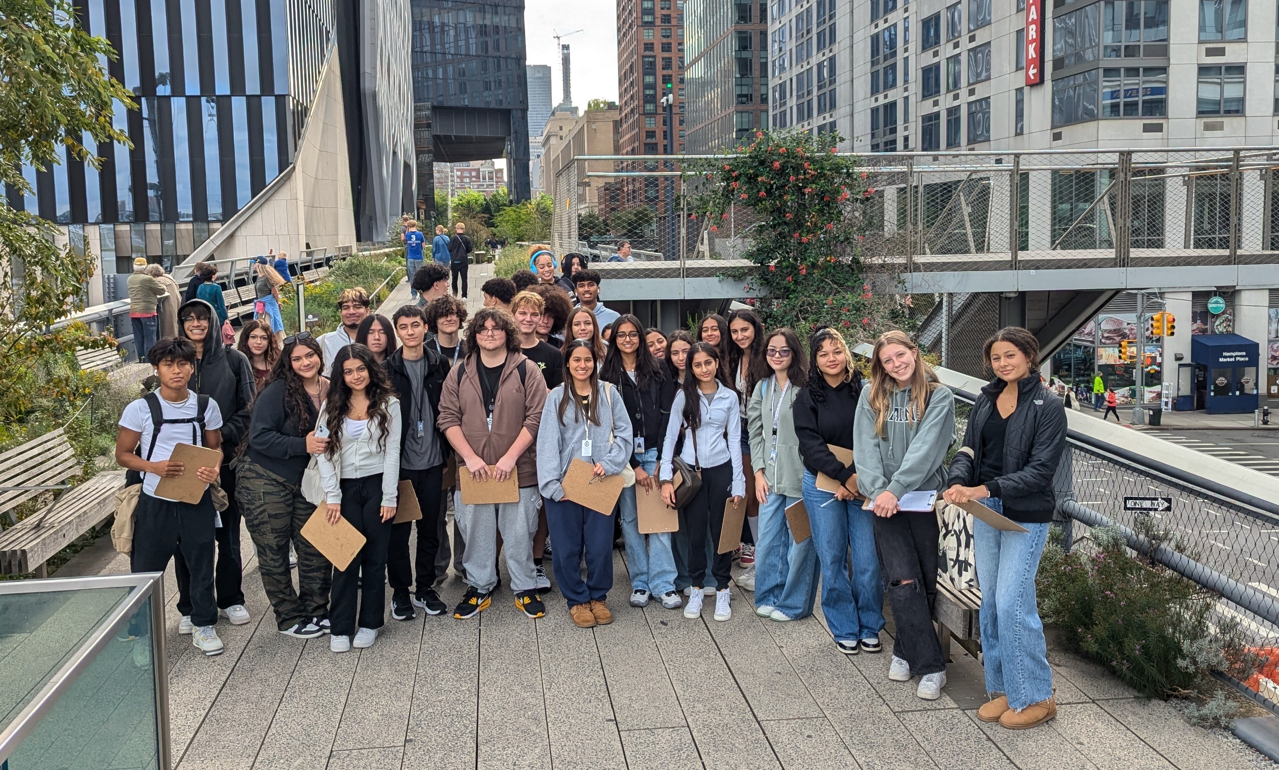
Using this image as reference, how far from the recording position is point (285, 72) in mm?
41375

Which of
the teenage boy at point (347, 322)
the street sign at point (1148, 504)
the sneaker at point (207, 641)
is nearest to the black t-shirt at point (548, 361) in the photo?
the teenage boy at point (347, 322)

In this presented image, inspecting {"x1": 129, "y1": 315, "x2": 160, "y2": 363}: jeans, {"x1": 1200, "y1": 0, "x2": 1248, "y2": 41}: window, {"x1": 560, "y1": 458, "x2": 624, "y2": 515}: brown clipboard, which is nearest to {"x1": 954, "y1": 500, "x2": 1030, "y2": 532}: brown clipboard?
{"x1": 560, "y1": 458, "x2": 624, "y2": 515}: brown clipboard

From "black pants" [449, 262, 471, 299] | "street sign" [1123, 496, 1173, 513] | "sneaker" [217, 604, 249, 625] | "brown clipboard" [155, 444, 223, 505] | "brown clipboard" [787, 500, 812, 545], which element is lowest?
"sneaker" [217, 604, 249, 625]

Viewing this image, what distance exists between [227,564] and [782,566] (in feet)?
11.4

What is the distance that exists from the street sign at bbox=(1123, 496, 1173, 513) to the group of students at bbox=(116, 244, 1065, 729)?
737mm

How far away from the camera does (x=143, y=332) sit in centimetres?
1466

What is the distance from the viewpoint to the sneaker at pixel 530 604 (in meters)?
6.60

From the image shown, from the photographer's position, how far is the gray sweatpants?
6582 mm

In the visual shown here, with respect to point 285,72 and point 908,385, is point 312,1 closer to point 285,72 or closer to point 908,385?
point 285,72

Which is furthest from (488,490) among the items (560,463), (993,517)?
(993,517)

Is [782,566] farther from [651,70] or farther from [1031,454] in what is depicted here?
[651,70]

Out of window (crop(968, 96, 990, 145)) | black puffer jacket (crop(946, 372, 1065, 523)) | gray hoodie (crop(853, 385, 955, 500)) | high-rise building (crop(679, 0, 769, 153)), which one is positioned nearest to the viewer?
black puffer jacket (crop(946, 372, 1065, 523))

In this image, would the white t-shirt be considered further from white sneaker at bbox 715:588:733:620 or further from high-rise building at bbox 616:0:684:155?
high-rise building at bbox 616:0:684:155

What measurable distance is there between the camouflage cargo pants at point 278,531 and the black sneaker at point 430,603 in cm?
67
